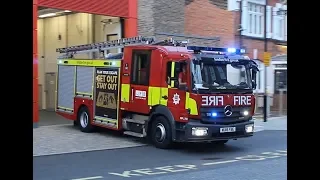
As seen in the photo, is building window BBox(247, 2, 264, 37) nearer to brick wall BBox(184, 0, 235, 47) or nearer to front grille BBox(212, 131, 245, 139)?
brick wall BBox(184, 0, 235, 47)

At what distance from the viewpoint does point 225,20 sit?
24125mm

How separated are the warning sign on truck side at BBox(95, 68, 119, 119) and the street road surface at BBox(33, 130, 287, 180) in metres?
1.94

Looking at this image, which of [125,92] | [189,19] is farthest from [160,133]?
[189,19]

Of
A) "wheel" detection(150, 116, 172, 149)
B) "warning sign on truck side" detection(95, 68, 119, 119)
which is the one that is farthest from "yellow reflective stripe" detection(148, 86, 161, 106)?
"warning sign on truck side" detection(95, 68, 119, 119)

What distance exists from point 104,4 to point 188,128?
844 centimetres

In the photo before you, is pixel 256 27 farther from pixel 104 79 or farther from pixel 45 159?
pixel 45 159

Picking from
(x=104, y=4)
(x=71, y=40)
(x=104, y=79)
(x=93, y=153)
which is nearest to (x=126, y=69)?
(x=104, y=79)

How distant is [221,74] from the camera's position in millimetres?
12445

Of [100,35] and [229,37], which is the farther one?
[229,37]

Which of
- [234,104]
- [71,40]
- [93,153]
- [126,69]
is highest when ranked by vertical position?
[71,40]

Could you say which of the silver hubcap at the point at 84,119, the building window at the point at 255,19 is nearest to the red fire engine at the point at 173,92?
the silver hubcap at the point at 84,119

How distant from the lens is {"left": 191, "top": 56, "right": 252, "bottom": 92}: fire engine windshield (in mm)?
12047

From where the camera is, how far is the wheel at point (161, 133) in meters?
12.6

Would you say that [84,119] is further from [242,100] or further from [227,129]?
[242,100]
